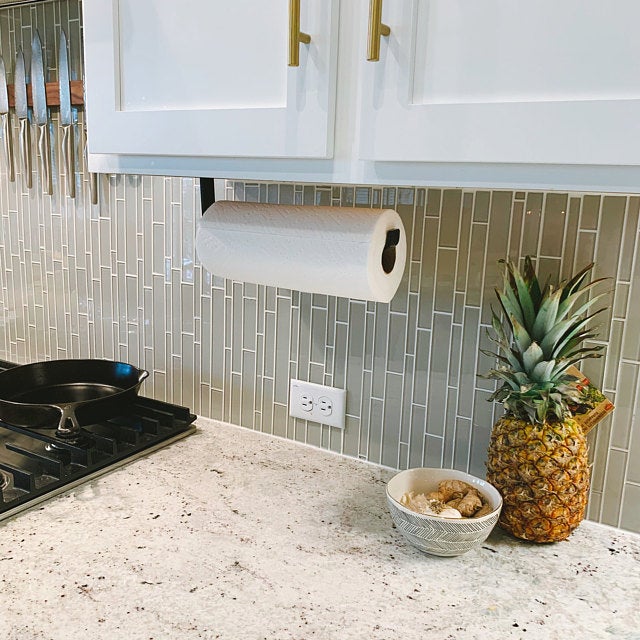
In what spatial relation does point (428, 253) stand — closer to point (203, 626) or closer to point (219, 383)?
point (219, 383)

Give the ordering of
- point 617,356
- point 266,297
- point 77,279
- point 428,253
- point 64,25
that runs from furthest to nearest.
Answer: point 77,279, point 64,25, point 266,297, point 428,253, point 617,356

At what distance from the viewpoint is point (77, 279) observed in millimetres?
1604

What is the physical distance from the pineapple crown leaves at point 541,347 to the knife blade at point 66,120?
1.02 m

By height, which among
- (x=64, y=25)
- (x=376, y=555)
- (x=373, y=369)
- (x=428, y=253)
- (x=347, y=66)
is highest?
(x=64, y=25)

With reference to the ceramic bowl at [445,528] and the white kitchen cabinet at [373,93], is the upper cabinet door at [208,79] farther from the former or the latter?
the ceramic bowl at [445,528]

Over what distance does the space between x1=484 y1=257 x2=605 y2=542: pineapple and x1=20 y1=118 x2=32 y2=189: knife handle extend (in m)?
1.17

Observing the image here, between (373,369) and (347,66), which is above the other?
(347,66)

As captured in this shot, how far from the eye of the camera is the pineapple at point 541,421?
3.02ft

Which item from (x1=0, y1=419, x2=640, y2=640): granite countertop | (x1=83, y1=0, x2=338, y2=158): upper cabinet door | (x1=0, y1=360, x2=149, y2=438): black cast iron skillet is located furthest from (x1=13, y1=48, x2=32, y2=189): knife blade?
(x1=0, y1=419, x2=640, y2=640): granite countertop

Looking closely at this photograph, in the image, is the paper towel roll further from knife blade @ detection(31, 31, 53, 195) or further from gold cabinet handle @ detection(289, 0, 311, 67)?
knife blade @ detection(31, 31, 53, 195)

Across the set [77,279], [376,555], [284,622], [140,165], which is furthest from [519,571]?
[77,279]

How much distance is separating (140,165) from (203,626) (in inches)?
24.8

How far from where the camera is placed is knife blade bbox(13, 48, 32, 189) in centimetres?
151

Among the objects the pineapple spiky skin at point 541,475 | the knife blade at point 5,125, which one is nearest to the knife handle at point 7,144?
the knife blade at point 5,125
